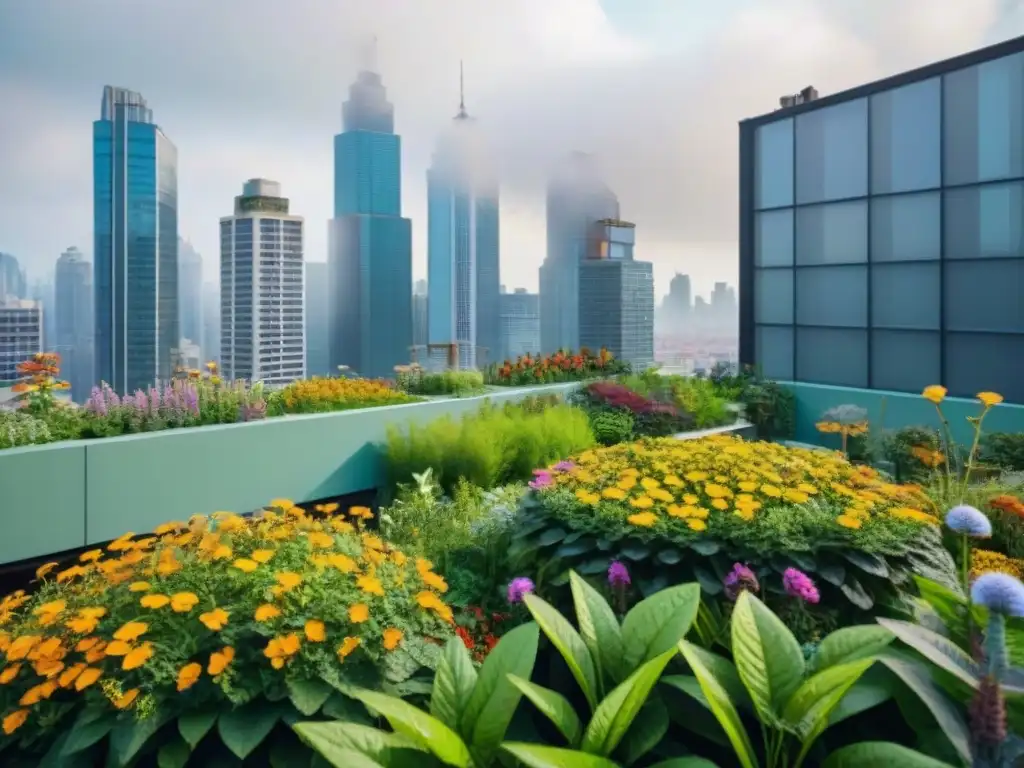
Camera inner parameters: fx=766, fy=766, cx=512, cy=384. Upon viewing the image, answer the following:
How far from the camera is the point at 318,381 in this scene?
20.4 feet

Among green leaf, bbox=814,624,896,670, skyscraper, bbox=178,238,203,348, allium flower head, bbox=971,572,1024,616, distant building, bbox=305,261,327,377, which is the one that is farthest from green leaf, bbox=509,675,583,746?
skyscraper, bbox=178,238,203,348

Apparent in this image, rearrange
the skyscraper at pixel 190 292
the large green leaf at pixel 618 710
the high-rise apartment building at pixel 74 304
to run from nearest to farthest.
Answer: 1. the large green leaf at pixel 618 710
2. the high-rise apartment building at pixel 74 304
3. the skyscraper at pixel 190 292

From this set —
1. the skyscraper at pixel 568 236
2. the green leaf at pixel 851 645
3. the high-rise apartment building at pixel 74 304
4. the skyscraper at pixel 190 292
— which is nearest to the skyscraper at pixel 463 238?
the skyscraper at pixel 568 236

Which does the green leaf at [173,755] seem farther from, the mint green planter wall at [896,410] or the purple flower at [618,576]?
the mint green planter wall at [896,410]

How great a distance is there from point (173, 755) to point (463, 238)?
42.1ft

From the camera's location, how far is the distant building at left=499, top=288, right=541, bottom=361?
812cm

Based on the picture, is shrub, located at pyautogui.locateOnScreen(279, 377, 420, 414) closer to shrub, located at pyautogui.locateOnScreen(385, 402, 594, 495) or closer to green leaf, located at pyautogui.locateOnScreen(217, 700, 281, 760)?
shrub, located at pyautogui.locateOnScreen(385, 402, 594, 495)

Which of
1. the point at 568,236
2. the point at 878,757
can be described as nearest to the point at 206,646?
the point at 878,757

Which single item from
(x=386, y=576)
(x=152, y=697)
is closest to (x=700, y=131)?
(x=386, y=576)

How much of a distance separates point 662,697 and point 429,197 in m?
14.3

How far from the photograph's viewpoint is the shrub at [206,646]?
1714 mm

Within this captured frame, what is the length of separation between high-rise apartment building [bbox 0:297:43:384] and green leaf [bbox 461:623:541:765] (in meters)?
6.01

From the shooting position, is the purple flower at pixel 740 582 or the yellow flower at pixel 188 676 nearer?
the yellow flower at pixel 188 676

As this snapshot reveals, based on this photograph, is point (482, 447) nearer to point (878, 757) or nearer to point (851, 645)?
point (851, 645)
